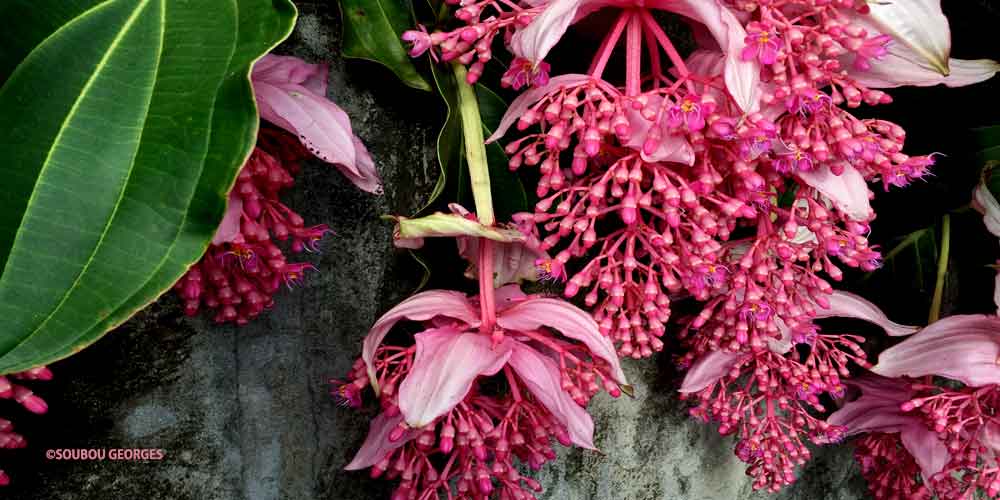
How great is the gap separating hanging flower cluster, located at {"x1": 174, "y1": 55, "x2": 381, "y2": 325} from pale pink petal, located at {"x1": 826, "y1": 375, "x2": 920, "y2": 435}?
1.99 ft

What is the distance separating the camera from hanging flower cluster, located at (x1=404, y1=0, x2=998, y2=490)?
0.51 metres

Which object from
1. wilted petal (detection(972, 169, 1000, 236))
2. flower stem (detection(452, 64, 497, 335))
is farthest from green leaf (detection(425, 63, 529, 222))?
wilted petal (detection(972, 169, 1000, 236))

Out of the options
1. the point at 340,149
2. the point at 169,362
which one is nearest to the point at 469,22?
the point at 340,149

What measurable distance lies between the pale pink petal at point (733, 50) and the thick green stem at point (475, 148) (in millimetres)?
180

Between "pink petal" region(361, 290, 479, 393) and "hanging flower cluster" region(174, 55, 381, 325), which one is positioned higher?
"hanging flower cluster" region(174, 55, 381, 325)

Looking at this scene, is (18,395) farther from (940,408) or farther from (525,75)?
(940,408)

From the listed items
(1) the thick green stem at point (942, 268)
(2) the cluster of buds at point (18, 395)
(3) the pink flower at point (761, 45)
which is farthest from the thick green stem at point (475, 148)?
(1) the thick green stem at point (942, 268)

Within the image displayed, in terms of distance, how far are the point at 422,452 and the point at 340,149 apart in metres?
0.26

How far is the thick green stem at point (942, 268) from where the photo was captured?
86cm

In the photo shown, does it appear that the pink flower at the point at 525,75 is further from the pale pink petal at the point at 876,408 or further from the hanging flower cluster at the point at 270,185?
the pale pink petal at the point at 876,408

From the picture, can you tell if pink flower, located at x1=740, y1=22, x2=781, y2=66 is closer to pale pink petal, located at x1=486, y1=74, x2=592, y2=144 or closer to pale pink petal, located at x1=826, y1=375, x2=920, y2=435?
pale pink petal, located at x1=486, y1=74, x2=592, y2=144

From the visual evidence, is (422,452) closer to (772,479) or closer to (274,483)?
(274,483)

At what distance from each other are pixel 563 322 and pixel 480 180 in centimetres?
13

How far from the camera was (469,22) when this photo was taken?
0.55 m
